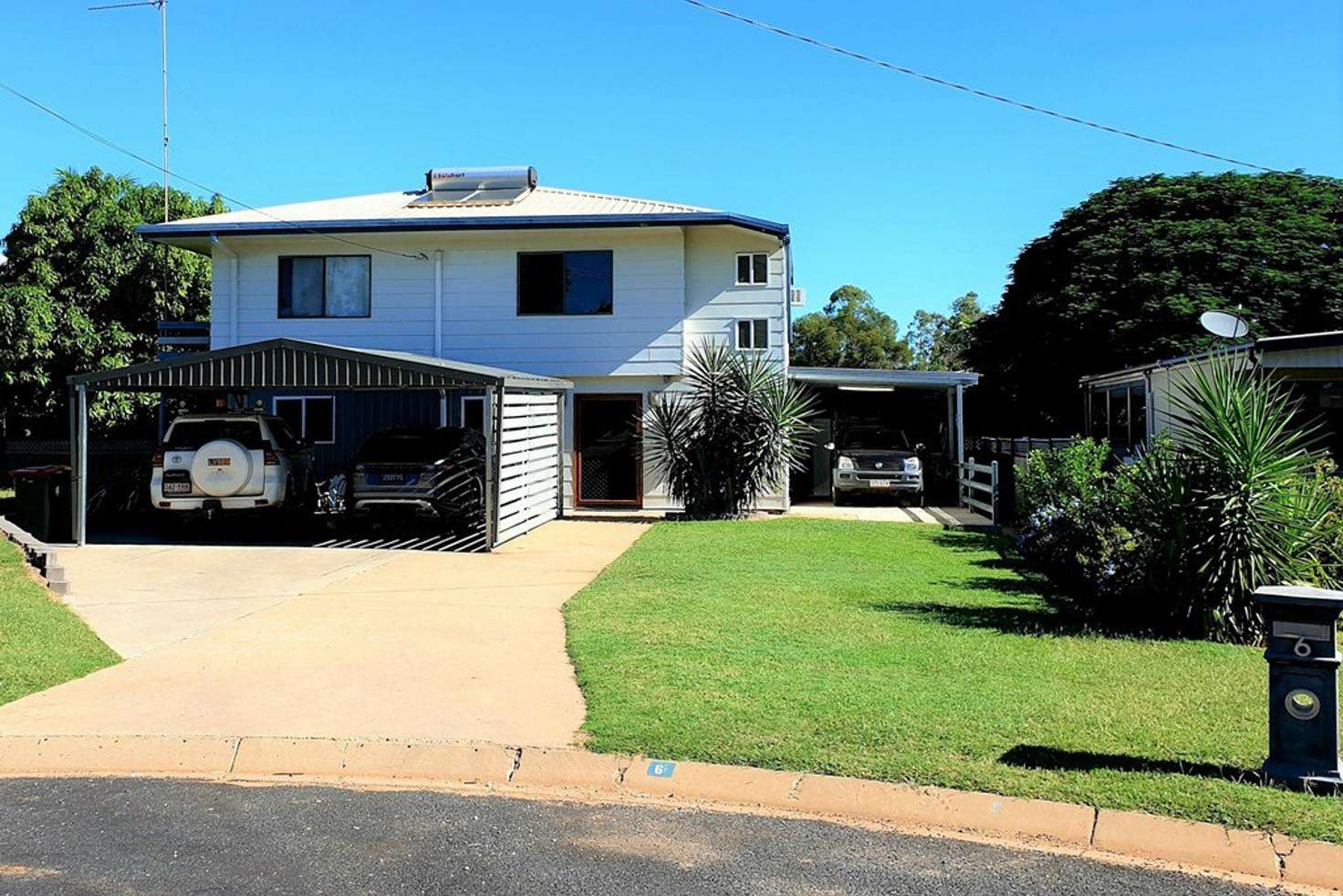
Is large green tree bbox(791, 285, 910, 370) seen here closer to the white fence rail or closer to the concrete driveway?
the white fence rail

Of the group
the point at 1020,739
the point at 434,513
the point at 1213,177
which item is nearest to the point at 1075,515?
the point at 1020,739

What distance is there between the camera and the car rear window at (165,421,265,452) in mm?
15477

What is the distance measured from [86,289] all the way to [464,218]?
1210 cm

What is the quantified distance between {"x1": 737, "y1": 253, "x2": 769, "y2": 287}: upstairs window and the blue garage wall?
19.5 ft

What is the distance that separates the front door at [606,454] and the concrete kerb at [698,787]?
1443 cm

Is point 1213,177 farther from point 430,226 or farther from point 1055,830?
point 1055,830

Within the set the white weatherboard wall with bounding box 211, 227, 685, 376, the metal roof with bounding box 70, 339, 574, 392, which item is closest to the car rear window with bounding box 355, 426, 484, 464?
the metal roof with bounding box 70, 339, 574, 392

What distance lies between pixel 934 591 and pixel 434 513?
8.06 metres

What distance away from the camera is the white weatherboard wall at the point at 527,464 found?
15008 millimetres

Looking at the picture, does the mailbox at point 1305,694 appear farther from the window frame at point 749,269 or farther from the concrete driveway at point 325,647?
the window frame at point 749,269

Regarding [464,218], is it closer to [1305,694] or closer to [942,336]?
[1305,694]

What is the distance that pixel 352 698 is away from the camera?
6.79 meters

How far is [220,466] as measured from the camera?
15.0 metres

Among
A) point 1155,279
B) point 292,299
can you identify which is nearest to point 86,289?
point 292,299
